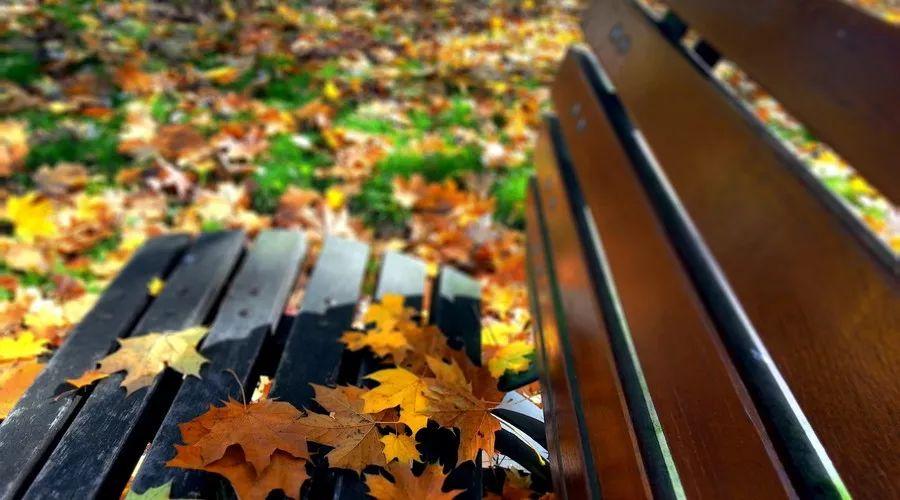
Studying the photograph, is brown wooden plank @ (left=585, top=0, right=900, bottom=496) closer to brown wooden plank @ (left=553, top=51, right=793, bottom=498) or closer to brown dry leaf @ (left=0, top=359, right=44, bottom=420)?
brown wooden plank @ (left=553, top=51, right=793, bottom=498)

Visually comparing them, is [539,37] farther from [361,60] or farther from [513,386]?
[513,386]

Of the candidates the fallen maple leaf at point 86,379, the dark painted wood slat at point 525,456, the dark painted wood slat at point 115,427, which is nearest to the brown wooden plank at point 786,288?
the dark painted wood slat at point 525,456

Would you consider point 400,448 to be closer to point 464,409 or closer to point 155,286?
point 464,409

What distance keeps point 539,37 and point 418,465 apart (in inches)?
191

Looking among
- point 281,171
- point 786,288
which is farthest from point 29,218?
point 786,288

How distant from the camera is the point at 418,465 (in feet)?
3.87

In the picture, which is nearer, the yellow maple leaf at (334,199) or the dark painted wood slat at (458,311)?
the dark painted wood slat at (458,311)

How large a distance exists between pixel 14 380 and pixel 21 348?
0.66 feet

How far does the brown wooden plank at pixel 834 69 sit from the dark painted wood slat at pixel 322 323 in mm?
1109

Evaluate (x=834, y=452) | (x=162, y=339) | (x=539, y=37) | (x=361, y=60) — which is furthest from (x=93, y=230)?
(x=539, y=37)

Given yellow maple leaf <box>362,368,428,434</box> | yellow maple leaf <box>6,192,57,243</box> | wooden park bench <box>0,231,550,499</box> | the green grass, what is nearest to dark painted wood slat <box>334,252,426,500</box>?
wooden park bench <box>0,231,550,499</box>

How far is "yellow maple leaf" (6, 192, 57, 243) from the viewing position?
2.37m

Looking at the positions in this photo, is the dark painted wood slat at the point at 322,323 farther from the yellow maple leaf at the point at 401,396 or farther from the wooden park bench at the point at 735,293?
the wooden park bench at the point at 735,293

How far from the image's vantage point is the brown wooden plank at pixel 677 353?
2.49ft
